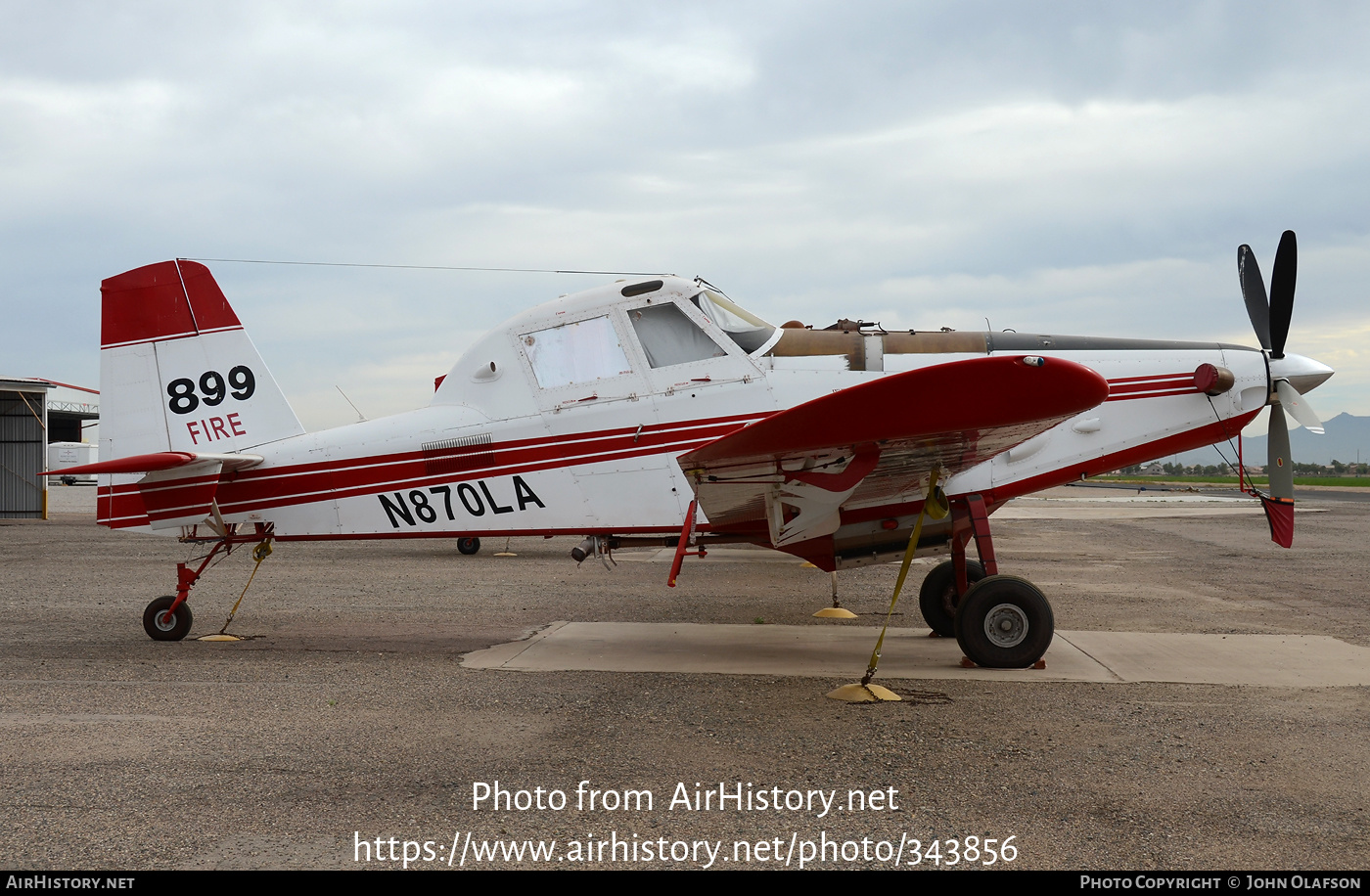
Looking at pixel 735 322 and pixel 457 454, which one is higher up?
pixel 735 322

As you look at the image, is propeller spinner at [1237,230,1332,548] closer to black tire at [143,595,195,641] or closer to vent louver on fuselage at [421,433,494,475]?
vent louver on fuselage at [421,433,494,475]

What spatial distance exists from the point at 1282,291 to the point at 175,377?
9320 mm

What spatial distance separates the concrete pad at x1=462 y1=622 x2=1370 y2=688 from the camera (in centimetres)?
659

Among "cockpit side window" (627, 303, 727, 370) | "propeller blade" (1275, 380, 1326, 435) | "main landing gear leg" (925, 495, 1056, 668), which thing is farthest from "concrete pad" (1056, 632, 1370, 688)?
"cockpit side window" (627, 303, 727, 370)

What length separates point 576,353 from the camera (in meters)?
7.42

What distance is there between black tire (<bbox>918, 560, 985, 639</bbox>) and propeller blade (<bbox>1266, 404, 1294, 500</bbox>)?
2390 mm

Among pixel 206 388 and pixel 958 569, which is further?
Result: pixel 206 388

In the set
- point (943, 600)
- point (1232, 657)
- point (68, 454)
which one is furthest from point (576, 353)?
point (68, 454)

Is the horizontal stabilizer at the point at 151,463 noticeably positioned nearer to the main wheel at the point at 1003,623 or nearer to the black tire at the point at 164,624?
the black tire at the point at 164,624

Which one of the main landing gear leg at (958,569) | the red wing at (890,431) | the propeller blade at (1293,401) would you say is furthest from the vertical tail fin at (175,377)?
the propeller blade at (1293,401)

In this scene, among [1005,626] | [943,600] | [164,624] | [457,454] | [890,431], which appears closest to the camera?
[890,431]

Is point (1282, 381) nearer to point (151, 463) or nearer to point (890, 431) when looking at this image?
point (890, 431)

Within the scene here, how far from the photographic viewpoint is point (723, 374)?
7133 millimetres
